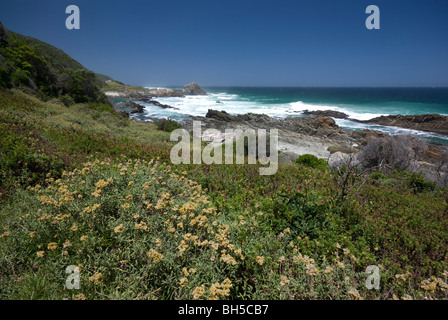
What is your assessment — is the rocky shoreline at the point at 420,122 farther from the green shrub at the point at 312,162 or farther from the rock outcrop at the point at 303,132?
the green shrub at the point at 312,162

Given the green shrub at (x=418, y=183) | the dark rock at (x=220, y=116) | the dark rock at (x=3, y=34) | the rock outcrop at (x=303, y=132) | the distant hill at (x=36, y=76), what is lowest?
the green shrub at (x=418, y=183)

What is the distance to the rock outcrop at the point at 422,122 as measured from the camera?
29.9 meters

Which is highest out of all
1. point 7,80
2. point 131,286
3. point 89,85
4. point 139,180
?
point 89,85

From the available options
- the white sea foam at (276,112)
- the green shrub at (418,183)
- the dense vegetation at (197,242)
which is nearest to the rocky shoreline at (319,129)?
the white sea foam at (276,112)

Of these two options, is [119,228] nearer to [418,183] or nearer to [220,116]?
[418,183]

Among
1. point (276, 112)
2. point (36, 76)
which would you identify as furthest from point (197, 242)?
point (276, 112)

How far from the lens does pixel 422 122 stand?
32000mm

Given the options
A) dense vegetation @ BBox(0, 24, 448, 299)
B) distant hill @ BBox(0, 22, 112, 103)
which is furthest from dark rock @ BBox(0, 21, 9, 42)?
dense vegetation @ BBox(0, 24, 448, 299)

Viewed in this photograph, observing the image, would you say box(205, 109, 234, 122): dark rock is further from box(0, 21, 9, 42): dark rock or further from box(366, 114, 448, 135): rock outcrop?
box(366, 114, 448, 135): rock outcrop

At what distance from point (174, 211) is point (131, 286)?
4.13 feet
